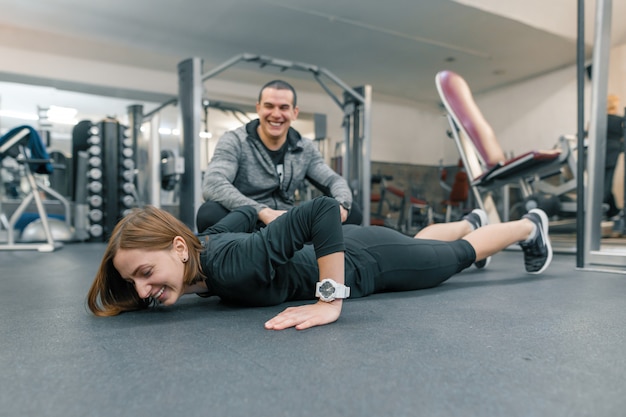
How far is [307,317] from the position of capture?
3.05ft

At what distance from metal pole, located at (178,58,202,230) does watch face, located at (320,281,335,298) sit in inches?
94.2

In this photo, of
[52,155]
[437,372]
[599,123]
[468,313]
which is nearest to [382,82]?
[52,155]

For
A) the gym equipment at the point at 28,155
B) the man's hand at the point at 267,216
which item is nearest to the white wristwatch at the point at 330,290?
the man's hand at the point at 267,216

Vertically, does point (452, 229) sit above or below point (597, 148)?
below

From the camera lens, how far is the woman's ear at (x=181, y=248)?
0.98m

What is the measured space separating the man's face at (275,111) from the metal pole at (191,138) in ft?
5.06

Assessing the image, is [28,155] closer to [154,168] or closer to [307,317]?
[154,168]

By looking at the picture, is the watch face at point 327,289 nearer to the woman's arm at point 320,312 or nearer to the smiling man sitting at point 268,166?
the woman's arm at point 320,312

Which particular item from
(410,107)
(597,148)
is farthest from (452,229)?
(410,107)

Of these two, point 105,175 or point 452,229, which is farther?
point 105,175

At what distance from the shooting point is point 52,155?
4.66 meters

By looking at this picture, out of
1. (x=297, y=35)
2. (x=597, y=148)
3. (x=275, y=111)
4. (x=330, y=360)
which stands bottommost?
(x=330, y=360)

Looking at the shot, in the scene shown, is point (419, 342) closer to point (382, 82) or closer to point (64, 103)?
point (382, 82)

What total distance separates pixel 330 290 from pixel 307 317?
75 mm
